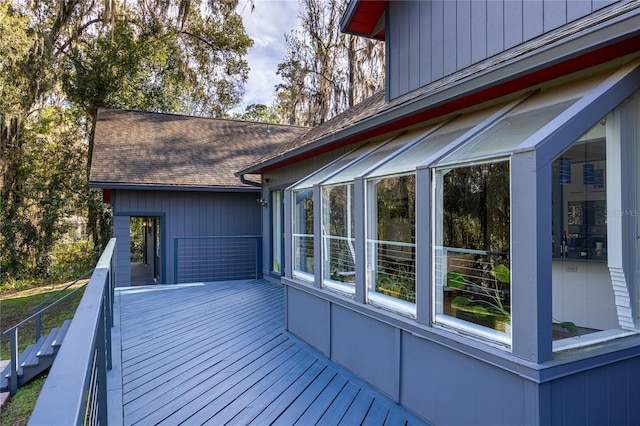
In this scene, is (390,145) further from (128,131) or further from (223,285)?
(128,131)

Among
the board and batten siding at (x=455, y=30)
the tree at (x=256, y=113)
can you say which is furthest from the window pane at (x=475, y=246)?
the tree at (x=256, y=113)

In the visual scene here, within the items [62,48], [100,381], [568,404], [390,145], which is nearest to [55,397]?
[100,381]

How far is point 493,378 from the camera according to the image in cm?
238

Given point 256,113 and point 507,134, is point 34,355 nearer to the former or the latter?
point 507,134

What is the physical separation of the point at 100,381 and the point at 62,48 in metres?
16.4

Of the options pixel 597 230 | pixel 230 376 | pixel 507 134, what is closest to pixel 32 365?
pixel 230 376

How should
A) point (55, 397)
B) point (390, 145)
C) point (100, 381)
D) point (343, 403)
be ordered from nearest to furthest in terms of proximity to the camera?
point (55, 397) < point (100, 381) < point (343, 403) < point (390, 145)

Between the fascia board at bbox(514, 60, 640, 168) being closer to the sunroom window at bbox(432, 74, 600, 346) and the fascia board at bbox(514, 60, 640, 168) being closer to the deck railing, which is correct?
the sunroom window at bbox(432, 74, 600, 346)

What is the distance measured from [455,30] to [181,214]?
23.6 feet

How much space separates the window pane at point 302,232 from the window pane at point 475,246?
2153 millimetres

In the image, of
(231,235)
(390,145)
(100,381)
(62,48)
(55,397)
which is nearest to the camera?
(55,397)

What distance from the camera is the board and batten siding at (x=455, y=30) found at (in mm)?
3396

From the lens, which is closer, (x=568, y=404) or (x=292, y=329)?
(x=568, y=404)

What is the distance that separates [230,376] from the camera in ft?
12.3
